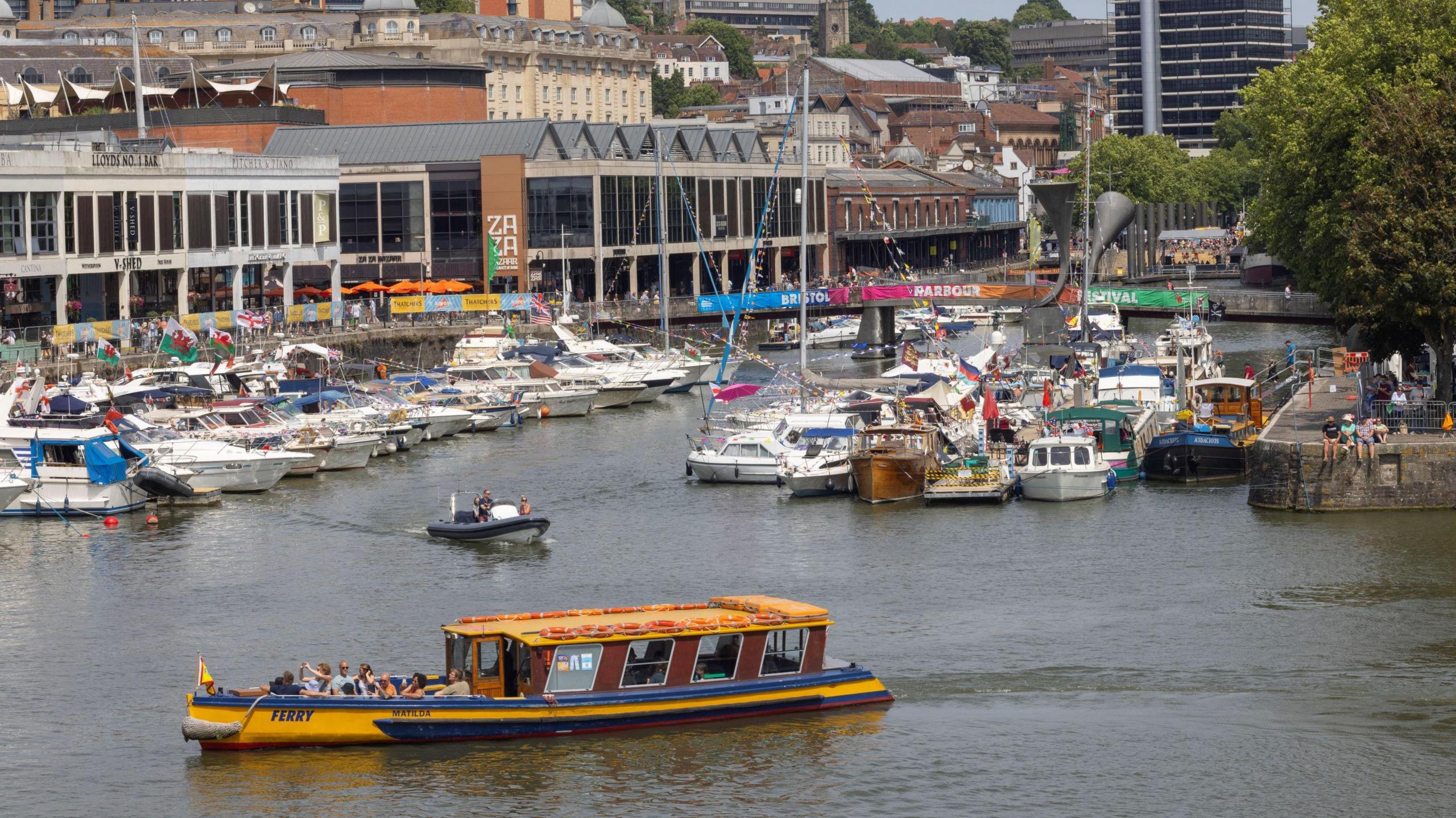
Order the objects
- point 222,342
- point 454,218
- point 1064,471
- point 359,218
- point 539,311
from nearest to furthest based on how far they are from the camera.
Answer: point 1064,471
point 222,342
point 539,311
point 454,218
point 359,218

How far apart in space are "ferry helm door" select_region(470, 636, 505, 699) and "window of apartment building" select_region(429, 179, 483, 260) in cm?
10017

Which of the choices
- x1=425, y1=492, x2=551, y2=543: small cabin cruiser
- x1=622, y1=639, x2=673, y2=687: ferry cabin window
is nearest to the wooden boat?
x1=425, y1=492, x2=551, y2=543: small cabin cruiser

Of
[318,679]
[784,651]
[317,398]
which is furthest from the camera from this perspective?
[317,398]

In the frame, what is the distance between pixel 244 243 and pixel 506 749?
83.5 m

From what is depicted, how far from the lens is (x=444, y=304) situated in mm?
122125

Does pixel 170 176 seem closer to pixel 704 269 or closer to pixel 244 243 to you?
pixel 244 243

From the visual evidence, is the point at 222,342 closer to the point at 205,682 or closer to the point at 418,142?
the point at 418,142

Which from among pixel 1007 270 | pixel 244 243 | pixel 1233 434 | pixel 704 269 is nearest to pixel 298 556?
pixel 1233 434

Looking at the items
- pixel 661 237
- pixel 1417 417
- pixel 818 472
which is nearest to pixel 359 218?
pixel 661 237

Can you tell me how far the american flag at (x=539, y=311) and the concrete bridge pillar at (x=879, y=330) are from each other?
20.1 meters

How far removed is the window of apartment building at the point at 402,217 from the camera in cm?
14025

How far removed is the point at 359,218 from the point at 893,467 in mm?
77763

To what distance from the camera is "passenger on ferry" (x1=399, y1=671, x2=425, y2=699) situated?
41031 mm

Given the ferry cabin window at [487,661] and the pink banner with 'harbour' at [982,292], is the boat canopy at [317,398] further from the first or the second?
the ferry cabin window at [487,661]
